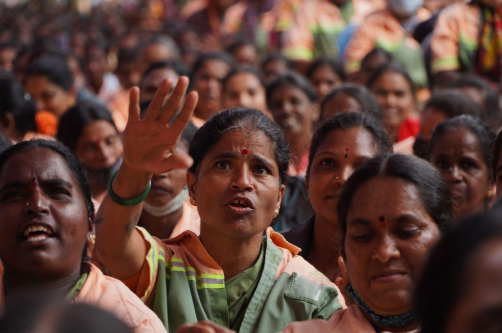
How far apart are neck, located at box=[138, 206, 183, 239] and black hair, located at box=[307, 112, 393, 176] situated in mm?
718

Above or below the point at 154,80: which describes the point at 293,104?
below

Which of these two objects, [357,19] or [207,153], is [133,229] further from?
[357,19]

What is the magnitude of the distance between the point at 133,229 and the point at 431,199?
3.27ft

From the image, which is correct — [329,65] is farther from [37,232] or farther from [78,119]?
[37,232]

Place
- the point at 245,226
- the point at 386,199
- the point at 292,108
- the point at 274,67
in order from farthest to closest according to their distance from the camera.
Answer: the point at 274,67 < the point at 292,108 < the point at 245,226 < the point at 386,199

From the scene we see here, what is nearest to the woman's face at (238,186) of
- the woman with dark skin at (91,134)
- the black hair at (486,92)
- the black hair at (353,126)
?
the black hair at (353,126)

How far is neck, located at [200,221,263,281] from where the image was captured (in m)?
2.70

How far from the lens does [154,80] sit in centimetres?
596

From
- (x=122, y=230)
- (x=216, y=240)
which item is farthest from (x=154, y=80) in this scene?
(x=122, y=230)

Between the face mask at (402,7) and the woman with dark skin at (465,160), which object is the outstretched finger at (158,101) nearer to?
the woman with dark skin at (465,160)

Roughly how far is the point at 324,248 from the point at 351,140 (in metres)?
0.50

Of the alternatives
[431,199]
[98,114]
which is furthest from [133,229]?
[98,114]

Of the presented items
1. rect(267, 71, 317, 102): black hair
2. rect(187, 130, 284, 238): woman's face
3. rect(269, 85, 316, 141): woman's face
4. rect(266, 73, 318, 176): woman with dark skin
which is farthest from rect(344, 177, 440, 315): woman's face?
rect(267, 71, 317, 102): black hair

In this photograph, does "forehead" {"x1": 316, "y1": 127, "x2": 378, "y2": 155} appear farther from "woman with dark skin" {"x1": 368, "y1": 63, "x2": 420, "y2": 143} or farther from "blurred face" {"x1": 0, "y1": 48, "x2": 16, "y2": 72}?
"blurred face" {"x1": 0, "y1": 48, "x2": 16, "y2": 72}
